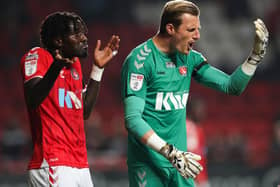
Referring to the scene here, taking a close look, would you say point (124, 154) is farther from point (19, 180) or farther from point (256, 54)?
point (256, 54)

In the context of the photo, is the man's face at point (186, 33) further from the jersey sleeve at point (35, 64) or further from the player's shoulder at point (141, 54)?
the jersey sleeve at point (35, 64)

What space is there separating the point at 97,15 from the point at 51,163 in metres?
13.8

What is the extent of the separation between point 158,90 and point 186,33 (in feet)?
1.60

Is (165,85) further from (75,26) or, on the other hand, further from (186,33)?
(75,26)

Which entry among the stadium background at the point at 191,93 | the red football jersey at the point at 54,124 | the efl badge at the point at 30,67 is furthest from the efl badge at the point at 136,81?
the stadium background at the point at 191,93

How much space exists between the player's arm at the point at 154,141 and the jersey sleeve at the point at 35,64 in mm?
666

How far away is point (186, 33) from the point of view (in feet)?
17.4

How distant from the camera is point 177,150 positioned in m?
4.97

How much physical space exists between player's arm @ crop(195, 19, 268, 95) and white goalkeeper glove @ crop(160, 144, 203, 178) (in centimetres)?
78

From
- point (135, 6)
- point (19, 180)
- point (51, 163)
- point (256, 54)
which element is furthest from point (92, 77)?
point (135, 6)

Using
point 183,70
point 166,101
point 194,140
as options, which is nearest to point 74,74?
point 166,101

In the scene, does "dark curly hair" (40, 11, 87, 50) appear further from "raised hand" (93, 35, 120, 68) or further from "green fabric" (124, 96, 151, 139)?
"green fabric" (124, 96, 151, 139)

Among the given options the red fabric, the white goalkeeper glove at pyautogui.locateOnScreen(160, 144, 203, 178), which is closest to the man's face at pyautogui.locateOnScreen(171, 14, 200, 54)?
the white goalkeeper glove at pyautogui.locateOnScreen(160, 144, 203, 178)

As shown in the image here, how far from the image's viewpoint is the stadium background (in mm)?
12711
